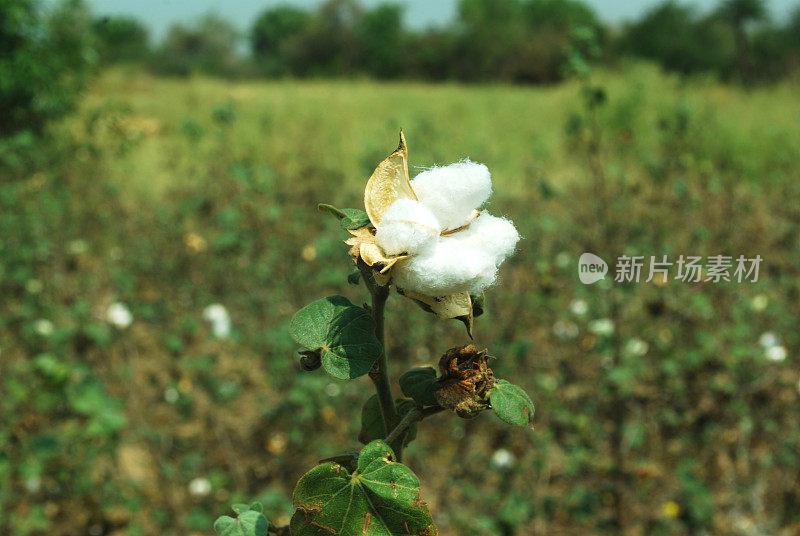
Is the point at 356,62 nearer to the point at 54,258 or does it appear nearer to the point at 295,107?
the point at 295,107

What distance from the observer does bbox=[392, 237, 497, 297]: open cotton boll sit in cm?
32

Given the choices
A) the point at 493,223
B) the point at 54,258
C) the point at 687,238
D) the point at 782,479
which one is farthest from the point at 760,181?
the point at 493,223

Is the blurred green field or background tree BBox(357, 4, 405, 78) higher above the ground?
background tree BBox(357, 4, 405, 78)

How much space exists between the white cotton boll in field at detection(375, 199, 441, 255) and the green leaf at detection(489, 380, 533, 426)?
4.1 inches

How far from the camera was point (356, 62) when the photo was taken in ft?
69.8

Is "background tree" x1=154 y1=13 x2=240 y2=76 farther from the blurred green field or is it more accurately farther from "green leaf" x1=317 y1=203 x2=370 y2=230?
"green leaf" x1=317 y1=203 x2=370 y2=230

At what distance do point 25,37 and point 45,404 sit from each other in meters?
3.01

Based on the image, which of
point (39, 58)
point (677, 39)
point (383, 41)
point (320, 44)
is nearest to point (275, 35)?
point (383, 41)

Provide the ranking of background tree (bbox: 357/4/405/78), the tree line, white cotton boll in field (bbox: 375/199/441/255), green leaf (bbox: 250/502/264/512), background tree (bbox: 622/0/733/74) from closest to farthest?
white cotton boll in field (bbox: 375/199/441/255) → green leaf (bbox: 250/502/264/512) → the tree line → background tree (bbox: 622/0/733/74) → background tree (bbox: 357/4/405/78)

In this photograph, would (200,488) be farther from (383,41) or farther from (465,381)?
(383,41)

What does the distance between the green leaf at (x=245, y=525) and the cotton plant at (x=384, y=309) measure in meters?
0.06

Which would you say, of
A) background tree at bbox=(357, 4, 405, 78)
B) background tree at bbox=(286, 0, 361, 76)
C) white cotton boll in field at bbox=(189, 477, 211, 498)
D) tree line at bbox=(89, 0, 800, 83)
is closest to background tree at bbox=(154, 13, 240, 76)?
tree line at bbox=(89, 0, 800, 83)

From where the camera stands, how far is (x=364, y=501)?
0.34 metres

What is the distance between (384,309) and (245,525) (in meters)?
0.17
